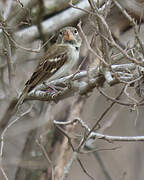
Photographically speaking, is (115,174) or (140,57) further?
(115,174)

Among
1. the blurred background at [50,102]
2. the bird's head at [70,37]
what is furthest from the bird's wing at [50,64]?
the blurred background at [50,102]

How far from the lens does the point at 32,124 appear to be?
864 centimetres

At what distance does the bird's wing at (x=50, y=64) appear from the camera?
7.14m

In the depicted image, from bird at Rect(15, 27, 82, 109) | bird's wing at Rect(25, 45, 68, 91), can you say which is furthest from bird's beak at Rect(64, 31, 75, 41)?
bird's wing at Rect(25, 45, 68, 91)

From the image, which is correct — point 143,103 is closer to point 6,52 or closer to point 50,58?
point 6,52

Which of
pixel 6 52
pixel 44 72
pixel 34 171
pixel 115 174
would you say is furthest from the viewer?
pixel 115 174

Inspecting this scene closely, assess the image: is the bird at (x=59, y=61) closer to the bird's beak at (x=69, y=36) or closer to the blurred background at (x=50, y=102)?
the bird's beak at (x=69, y=36)

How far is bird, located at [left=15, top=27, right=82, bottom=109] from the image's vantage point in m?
7.15

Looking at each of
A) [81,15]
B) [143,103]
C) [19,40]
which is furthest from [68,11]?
[143,103]

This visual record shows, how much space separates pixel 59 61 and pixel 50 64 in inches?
5.3

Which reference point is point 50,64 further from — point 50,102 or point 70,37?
point 50,102

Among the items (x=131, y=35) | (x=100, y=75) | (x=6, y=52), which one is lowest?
(x=131, y=35)

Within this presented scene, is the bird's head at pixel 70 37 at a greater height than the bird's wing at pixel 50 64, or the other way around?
the bird's head at pixel 70 37

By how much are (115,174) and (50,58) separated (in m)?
4.43
